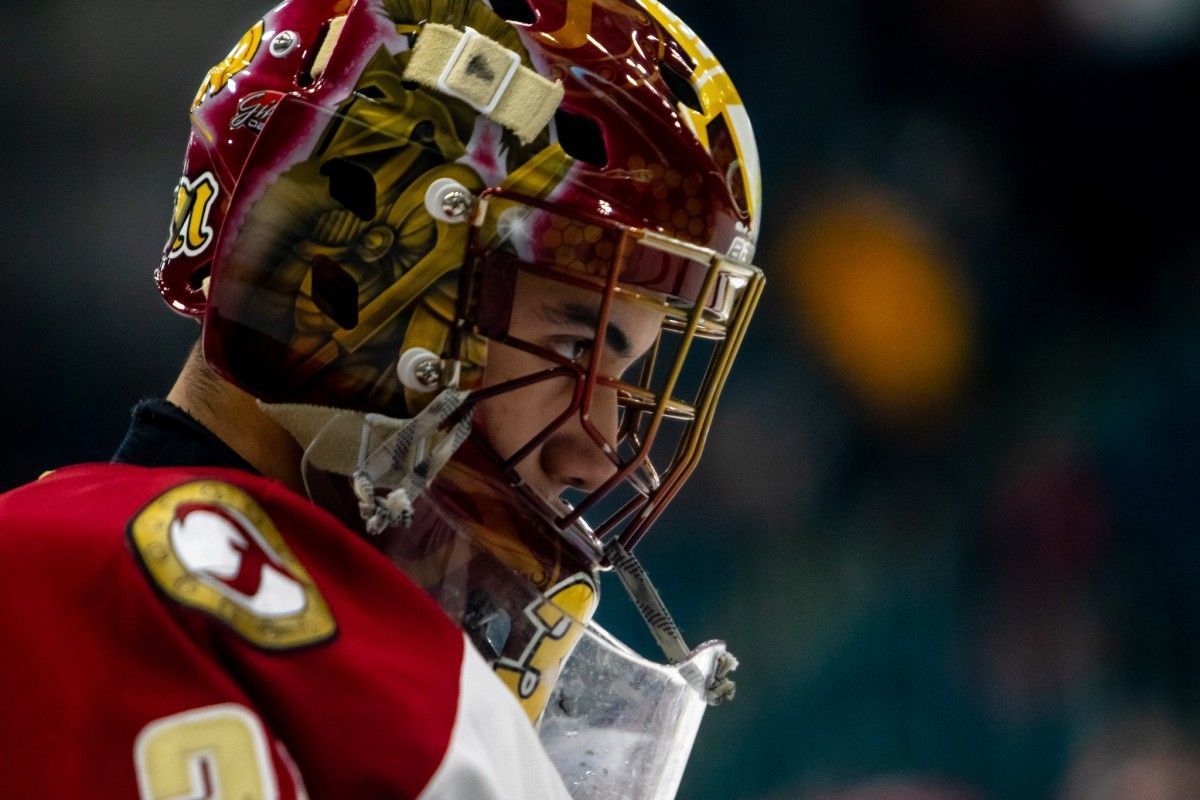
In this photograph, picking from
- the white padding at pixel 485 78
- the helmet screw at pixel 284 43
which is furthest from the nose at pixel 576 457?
the helmet screw at pixel 284 43

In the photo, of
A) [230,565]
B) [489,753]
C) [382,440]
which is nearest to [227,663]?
[230,565]

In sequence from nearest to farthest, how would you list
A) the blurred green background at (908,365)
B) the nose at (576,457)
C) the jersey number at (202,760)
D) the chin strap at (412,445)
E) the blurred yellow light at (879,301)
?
the jersey number at (202,760) → the chin strap at (412,445) → the nose at (576,457) → the blurred green background at (908,365) → the blurred yellow light at (879,301)

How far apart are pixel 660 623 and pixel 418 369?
388 mm

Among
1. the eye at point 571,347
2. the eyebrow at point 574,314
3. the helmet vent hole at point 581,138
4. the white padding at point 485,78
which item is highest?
the white padding at point 485,78

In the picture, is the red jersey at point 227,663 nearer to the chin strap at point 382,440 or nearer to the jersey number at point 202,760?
the jersey number at point 202,760

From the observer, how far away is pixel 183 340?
2611 mm

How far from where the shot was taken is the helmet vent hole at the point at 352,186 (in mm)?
1097

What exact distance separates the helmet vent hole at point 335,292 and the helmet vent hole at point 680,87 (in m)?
0.34

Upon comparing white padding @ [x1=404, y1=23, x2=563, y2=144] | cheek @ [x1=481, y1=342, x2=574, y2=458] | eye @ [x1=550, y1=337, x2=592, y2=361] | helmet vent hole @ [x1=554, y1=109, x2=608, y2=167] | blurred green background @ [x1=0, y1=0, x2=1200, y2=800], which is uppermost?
white padding @ [x1=404, y1=23, x2=563, y2=144]

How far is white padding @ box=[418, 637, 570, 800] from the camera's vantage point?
0.84 meters

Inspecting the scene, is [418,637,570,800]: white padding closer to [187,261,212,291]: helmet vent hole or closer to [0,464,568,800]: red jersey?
[0,464,568,800]: red jersey

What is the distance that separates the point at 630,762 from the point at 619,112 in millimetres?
552

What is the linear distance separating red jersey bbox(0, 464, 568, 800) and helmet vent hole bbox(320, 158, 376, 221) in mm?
266

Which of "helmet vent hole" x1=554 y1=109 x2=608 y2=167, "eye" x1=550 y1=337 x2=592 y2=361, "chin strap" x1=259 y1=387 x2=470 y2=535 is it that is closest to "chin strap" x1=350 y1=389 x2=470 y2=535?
"chin strap" x1=259 y1=387 x2=470 y2=535
